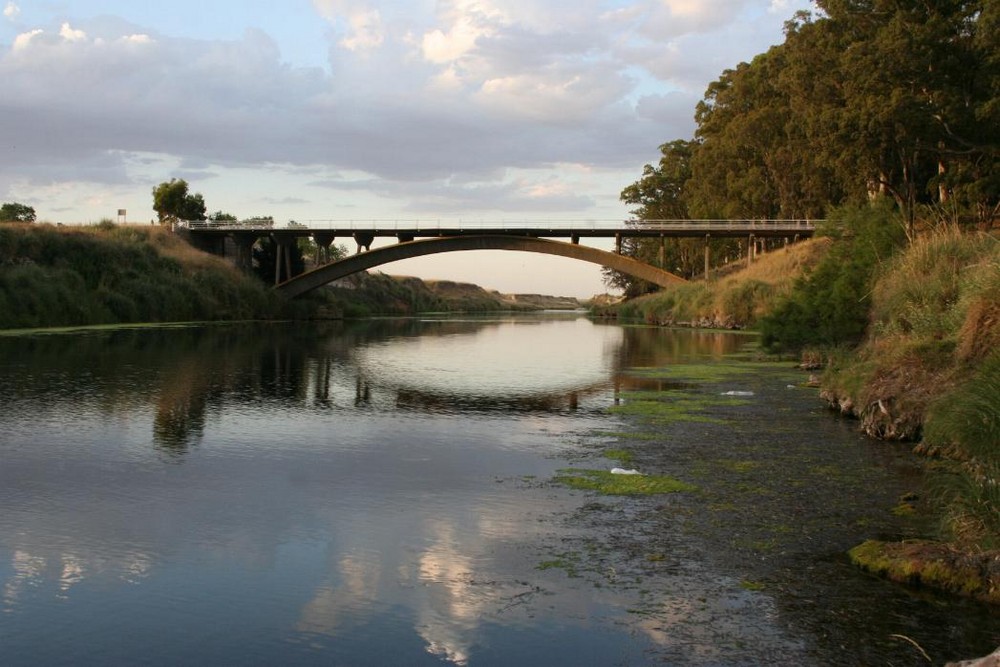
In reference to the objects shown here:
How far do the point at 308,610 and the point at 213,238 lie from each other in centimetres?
8408

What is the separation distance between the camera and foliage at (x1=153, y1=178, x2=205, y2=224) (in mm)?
101438

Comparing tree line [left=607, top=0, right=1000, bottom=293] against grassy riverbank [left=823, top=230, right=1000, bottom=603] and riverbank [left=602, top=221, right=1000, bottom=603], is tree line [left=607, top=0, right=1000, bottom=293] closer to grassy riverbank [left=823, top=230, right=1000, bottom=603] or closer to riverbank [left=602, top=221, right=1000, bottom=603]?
riverbank [left=602, top=221, right=1000, bottom=603]

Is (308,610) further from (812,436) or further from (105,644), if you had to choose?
(812,436)

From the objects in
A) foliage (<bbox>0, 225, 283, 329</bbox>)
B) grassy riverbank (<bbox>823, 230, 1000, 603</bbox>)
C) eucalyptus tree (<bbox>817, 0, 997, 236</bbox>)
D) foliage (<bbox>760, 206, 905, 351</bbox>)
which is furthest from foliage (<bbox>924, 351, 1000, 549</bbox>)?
foliage (<bbox>0, 225, 283, 329</bbox>)

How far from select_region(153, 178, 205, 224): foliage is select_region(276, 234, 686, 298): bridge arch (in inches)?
969

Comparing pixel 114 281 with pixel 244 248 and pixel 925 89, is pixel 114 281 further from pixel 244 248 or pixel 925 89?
pixel 925 89

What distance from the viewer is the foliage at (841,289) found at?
86.6ft

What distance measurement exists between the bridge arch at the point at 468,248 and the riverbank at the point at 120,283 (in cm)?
307

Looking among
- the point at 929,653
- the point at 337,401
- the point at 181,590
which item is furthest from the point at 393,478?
the point at 337,401

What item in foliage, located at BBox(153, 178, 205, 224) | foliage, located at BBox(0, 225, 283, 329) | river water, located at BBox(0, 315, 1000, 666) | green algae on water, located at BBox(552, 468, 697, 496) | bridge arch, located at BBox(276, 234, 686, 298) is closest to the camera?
river water, located at BBox(0, 315, 1000, 666)

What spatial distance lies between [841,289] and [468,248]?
57815 millimetres

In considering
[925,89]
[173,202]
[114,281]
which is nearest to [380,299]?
[173,202]

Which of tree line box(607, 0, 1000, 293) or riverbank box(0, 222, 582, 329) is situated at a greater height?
tree line box(607, 0, 1000, 293)

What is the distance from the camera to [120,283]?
61.2 m
